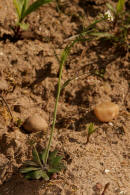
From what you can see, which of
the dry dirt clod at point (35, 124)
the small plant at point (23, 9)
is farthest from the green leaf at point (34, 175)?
the small plant at point (23, 9)

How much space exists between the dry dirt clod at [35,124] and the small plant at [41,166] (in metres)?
0.27

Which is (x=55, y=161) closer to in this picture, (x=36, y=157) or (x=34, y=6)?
(x=36, y=157)

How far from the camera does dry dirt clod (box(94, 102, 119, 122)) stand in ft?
7.58

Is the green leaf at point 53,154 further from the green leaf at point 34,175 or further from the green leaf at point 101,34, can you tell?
the green leaf at point 101,34

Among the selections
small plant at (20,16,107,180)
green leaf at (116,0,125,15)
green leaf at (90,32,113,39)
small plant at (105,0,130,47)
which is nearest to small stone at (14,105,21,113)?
small plant at (20,16,107,180)

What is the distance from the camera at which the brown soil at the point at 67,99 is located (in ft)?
6.67

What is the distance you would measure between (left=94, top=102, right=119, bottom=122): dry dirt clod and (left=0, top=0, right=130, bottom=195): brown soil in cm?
5

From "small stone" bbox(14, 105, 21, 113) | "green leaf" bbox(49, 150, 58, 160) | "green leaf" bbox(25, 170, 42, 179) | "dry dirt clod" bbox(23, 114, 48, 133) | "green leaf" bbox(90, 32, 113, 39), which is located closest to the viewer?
"green leaf" bbox(25, 170, 42, 179)

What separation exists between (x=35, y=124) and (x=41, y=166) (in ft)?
1.25

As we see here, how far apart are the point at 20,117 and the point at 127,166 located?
91 cm

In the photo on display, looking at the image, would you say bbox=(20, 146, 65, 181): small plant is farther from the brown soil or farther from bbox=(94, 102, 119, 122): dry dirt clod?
bbox=(94, 102, 119, 122): dry dirt clod

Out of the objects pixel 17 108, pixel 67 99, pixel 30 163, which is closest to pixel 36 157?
pixel 30 163

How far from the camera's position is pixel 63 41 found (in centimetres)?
273

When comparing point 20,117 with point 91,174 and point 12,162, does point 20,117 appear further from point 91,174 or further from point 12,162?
point 91,174
